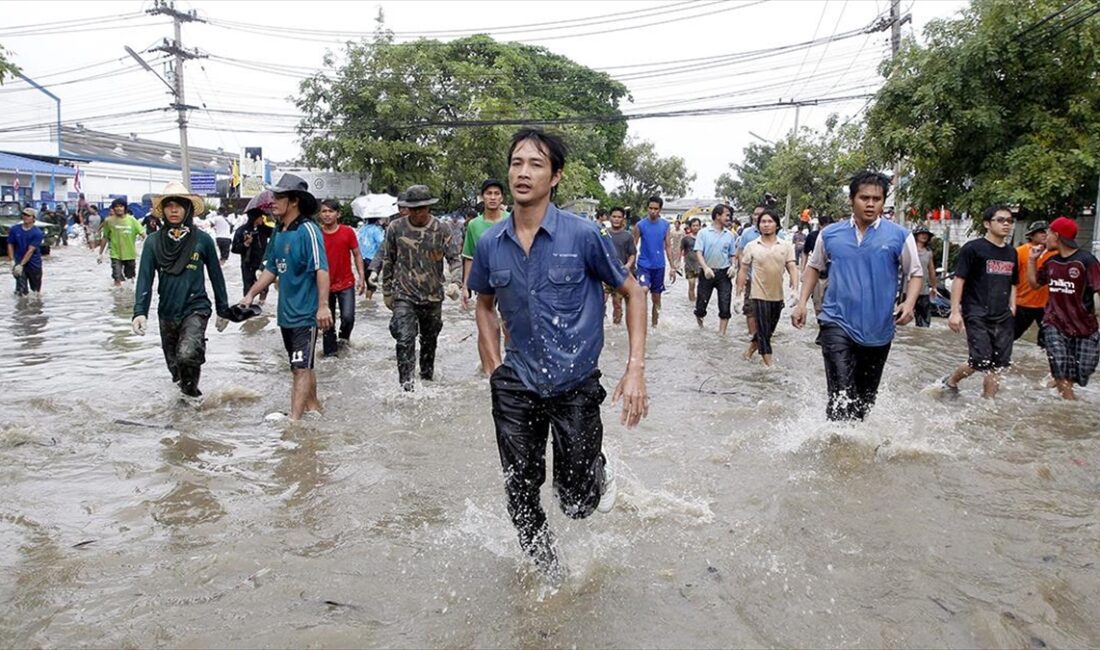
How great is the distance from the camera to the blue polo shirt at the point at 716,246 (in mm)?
11562

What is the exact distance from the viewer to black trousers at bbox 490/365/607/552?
3.46 m

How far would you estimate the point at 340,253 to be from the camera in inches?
358

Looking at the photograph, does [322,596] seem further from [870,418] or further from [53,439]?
[870,418]

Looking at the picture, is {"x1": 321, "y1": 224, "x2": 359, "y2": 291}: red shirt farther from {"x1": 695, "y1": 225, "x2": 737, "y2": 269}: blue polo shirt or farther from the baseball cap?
the baseball cap

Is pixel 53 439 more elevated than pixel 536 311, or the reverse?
pixel 536 311

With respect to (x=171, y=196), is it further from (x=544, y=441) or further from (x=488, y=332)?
(x=544, y=441)

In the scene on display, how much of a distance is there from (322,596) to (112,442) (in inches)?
126

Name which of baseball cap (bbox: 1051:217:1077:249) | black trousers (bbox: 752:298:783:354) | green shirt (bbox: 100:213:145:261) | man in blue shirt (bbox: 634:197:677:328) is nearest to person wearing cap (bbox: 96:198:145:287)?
green shirt (bbox: 100:213:145:261)

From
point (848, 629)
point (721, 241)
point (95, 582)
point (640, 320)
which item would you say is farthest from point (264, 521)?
point (721, 241)

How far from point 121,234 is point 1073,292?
15.3m

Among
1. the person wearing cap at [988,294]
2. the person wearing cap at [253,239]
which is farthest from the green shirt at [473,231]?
the person wearing cap at [988,294]

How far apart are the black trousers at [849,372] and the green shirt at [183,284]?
443cm

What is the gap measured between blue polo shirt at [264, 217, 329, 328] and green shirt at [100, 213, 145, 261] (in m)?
11.5

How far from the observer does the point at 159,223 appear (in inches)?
275
